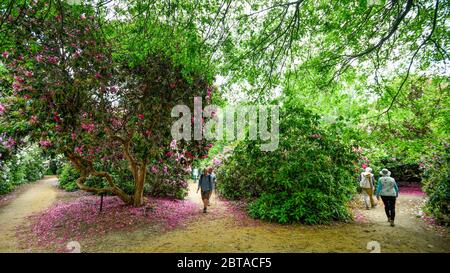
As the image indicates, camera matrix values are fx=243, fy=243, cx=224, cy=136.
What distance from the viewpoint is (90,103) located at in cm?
581

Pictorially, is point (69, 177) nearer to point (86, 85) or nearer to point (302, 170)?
point (86, 85)

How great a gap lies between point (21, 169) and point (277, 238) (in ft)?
58.9

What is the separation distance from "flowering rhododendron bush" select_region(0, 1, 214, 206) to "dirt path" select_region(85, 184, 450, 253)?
2222 mm

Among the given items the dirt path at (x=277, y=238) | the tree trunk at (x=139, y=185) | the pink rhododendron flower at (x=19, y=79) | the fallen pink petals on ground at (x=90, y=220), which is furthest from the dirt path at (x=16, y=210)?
the pink rhododendron flower at (x=19, y=79)

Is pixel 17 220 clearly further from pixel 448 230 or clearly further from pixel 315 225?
pixel 448 230

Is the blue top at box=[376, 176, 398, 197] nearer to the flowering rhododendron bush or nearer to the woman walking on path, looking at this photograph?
the woman walking on path

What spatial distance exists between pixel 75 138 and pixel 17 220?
5.04m

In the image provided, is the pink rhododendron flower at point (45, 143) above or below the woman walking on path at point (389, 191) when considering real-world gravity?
above

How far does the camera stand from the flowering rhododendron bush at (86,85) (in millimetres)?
5039

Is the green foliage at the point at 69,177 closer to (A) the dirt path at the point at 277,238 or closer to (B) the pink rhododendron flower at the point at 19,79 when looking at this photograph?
(A) the dirt path at the point at 277,238

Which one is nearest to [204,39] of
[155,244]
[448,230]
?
[155,244]

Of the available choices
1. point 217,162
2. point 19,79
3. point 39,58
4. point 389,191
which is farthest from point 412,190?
point 19,79

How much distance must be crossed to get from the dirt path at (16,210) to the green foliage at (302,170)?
661 centimetres

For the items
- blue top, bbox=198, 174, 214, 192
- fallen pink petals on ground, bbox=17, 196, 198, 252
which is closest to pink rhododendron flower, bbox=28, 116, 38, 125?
fallen pink petals on ground, bbox=17, 196, 198, 252
